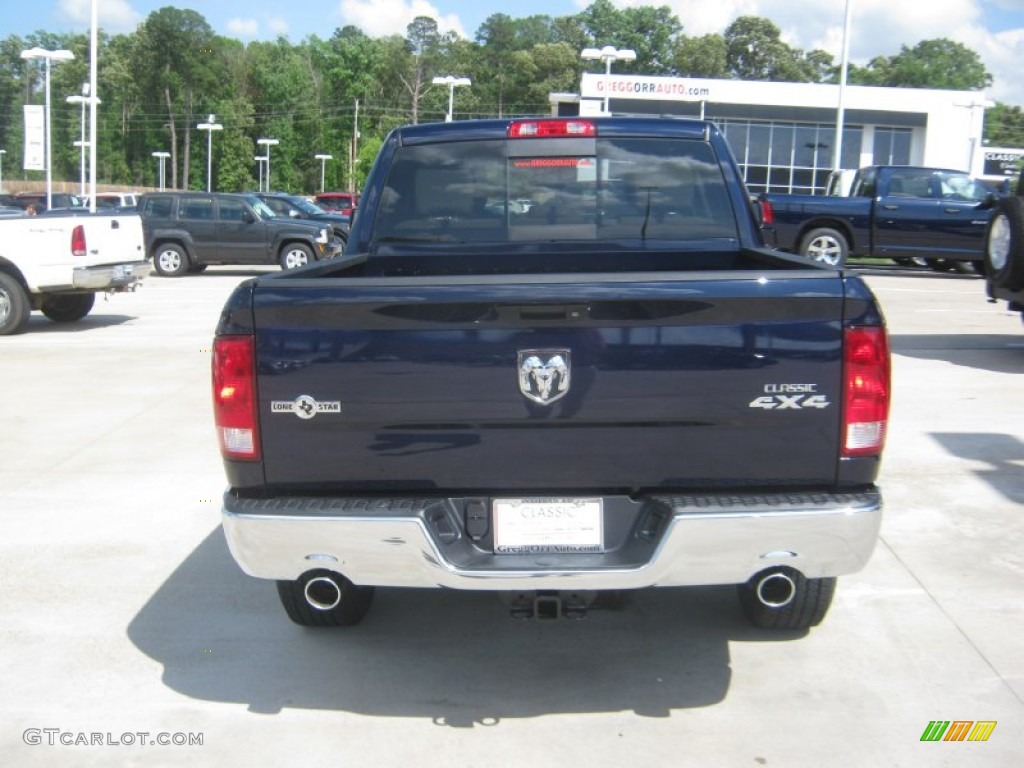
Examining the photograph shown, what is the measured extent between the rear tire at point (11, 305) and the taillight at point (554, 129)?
10.1 m

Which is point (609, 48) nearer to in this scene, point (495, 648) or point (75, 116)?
point (495, 648)

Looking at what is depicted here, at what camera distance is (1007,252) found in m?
11.0

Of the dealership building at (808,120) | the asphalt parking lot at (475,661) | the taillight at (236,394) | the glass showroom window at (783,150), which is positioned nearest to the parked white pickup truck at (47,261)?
the asphalt parking lot at (475,661)

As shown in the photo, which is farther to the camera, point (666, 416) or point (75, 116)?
point (75, 116)

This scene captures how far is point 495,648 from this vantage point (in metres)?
4.61

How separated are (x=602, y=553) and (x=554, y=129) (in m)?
2.35

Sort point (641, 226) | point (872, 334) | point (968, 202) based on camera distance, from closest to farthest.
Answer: point (872, 334) < point (641, 226) < point (968, 202)

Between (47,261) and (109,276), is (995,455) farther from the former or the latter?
(47,261)

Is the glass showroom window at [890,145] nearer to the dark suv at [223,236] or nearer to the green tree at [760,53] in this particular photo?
the dark suv at [223,236]

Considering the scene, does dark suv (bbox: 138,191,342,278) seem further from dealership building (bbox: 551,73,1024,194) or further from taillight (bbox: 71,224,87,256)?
dealership building (bbox: 551,73,1024,194)

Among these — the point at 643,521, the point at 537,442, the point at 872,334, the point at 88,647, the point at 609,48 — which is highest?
the point at 609,48

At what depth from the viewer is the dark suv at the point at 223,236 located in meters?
22.9

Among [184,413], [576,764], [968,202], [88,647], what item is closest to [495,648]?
[576,764]

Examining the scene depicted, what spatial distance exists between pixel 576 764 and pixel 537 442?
1.04 m
